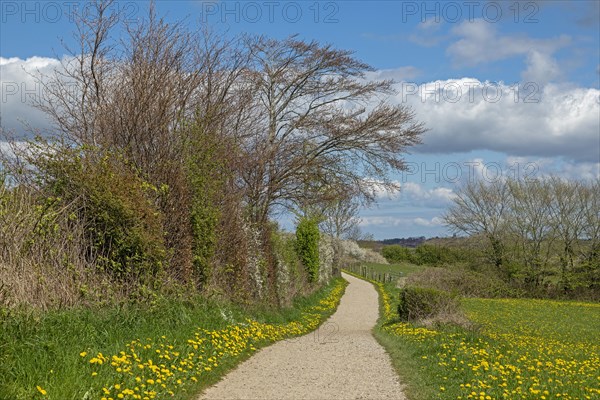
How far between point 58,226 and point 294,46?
55.3 ft

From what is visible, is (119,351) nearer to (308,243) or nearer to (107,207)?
(107,207)

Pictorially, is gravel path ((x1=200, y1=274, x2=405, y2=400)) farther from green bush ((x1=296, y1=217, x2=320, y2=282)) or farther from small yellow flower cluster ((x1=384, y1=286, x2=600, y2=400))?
green bush ((x1=296, y1=217, x2=320, y2=282))

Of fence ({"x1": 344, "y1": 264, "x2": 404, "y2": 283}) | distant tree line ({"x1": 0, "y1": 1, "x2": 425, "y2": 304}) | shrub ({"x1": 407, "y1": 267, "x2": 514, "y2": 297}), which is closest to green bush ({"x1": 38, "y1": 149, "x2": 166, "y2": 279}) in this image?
distant tree line ({"x1": 0, "y1": 1, "x2": 425, "y2": 304})

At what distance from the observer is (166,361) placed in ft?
27.8

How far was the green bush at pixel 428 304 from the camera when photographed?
16766 millimetres

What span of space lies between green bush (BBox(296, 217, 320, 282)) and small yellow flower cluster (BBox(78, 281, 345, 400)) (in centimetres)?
1793

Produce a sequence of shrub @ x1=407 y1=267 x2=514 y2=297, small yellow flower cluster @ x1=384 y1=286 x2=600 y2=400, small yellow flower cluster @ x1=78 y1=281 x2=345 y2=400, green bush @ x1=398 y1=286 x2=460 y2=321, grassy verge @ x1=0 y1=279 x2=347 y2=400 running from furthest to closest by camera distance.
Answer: shrub @ x1=407 y1=267 x2=514 y2=297, green bush @ x1=398 y1=286 x2=460 y2=321, small yellow flower cluster @ x1=384 y1=286 x2=600 y2=400, small yellow flower cluster @ x1=78 y1=281 x2=345 y2=400, grassy verge @ x1=0 y1=279 x2=347 y2=400

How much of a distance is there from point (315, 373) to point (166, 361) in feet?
9.22

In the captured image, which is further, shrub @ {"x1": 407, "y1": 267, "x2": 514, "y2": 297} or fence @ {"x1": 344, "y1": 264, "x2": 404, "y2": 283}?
fence @ {"x1": 344, "y1": 264, "x2": 404, "y2": 283}

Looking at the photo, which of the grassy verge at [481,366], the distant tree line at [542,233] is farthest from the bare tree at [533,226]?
the grassy verge at [481,366]

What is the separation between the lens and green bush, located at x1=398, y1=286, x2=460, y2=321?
16766 mm

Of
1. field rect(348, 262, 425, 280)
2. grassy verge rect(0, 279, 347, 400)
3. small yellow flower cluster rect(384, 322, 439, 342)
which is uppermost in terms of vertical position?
grassy verge rect(0, 279, 347, 400)

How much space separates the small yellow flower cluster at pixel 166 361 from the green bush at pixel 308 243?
17.9 m

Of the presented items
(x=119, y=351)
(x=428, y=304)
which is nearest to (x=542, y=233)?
(x=428, y=304)
